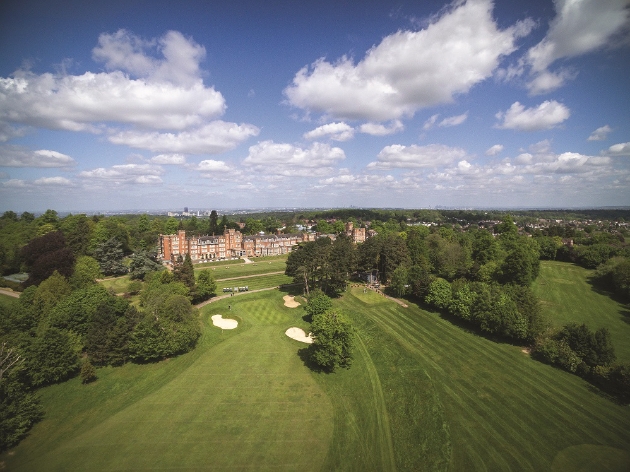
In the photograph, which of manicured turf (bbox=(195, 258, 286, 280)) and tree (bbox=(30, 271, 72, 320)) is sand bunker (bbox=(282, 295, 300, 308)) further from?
tree (bbox=(30, 271, 72, 320))

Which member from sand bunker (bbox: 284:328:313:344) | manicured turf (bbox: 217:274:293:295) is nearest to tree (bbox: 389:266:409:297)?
sand bunker (bbox: 284:328:313:344)

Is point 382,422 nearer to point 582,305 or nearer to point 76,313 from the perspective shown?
point 76,313

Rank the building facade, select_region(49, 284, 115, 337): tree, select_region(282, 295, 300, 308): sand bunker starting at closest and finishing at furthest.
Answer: select_region(49, 284, 115, 337): tree → select_region(282, 295, 300, 308): sand bunker → the building facade

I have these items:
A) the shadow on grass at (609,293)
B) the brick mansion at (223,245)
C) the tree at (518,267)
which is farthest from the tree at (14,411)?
the shadow on grass at (609,293)

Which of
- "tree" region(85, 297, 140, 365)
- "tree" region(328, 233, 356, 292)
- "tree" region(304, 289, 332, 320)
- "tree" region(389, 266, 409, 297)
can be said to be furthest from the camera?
"tree" region(328, 233, 356, 292)

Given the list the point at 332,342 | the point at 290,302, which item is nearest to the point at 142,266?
the point at 290,302

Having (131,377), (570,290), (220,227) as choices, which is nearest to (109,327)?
(131,377)

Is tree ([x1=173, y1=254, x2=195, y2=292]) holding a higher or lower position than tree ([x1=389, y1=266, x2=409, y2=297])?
higher
